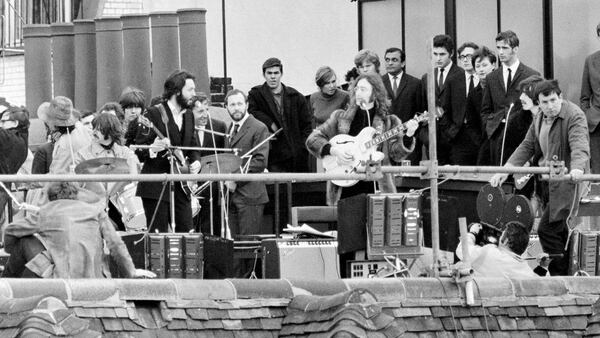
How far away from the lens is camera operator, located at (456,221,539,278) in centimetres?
1819

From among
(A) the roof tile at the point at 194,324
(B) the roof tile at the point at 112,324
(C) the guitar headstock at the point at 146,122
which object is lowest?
(A) the roof tile at the point at 194,324

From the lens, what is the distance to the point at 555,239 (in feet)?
64.3

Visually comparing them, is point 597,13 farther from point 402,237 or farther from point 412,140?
point 402,237

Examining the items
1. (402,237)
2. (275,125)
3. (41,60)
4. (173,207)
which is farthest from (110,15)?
(402,237)

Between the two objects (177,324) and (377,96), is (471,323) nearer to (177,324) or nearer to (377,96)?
(177,324)

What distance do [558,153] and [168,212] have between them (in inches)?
148

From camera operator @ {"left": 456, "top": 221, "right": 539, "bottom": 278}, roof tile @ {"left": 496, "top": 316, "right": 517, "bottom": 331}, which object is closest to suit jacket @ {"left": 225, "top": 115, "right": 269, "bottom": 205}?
camera operator @ {"left": 456, "top": 221, "right": 539, "bottom": 278}

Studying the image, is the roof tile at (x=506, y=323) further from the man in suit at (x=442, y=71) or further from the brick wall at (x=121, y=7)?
the brick wall at (x=121, y=7)

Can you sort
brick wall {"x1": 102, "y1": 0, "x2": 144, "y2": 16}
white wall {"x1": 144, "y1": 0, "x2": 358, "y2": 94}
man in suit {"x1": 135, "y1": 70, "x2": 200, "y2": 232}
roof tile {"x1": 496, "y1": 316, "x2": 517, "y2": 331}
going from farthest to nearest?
1. brick wall {"x1": 102, "y1": 0, "x2": 144, "y2": 16}
2. white wall {"x1": 144, "y1": 0, "x2": 358, "y2": 94}
3. man in suit {"x1": 135, "y1": 70, "x2": 200, "y2": 232}
4. roof tile {"x1": 496, "y1": 316, "x2": 517, "y2": 331}

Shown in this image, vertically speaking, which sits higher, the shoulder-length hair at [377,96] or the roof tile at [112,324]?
the shoulder-length hair at [377,96]

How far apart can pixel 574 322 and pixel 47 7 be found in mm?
15274

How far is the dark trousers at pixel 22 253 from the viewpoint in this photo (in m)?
17.9

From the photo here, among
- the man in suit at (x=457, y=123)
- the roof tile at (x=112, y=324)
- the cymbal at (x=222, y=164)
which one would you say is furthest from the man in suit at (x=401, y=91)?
the roof tile at (x=112, y=324)

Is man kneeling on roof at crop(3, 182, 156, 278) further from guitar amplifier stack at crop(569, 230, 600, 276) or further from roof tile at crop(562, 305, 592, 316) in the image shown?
guitar amplifier stack at crop(569, 230, 600, 276)
